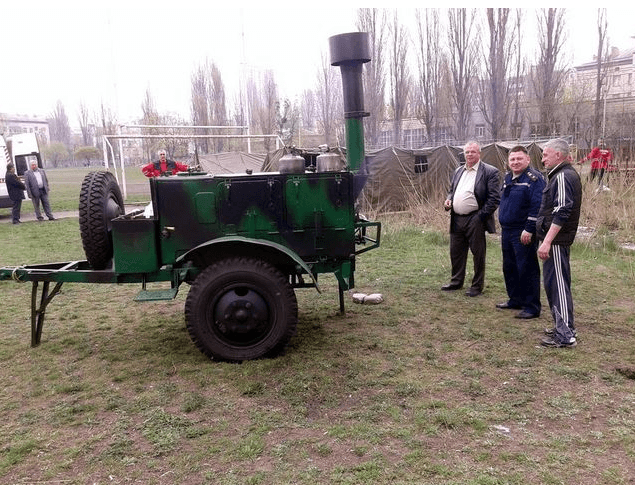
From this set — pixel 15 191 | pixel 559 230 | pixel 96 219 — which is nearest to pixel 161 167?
pixel 96 219

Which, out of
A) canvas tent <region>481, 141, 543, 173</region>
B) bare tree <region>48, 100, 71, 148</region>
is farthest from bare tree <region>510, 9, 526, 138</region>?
bare tree <region>48, 100, 71, 148</region>

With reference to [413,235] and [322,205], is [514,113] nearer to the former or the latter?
[413,235]

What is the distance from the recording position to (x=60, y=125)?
76.1m

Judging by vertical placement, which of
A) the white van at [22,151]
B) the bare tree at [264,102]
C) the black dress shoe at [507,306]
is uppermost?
the bare tree at [264,102]

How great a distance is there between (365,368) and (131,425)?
1788 mm

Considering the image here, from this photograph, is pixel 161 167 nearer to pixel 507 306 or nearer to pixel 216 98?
pixel 507 306

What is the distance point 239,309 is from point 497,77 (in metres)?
24.4

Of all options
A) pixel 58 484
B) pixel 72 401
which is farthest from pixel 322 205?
pixel 58 484

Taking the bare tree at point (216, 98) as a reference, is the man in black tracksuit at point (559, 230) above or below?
below

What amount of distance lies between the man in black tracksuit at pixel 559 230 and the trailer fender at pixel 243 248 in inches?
78.7

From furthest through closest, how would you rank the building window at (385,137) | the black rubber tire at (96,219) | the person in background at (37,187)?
the building window at (385,137) → the person in background at (37,187) → the black rubber tire at (96,219)

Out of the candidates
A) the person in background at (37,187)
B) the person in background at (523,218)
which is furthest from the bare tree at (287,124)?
the person in background at (37,187)

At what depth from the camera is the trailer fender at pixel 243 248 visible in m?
4.36

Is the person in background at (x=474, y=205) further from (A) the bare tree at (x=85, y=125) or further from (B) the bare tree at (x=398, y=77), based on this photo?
(A) the bare tree at (x=85, y=125)
